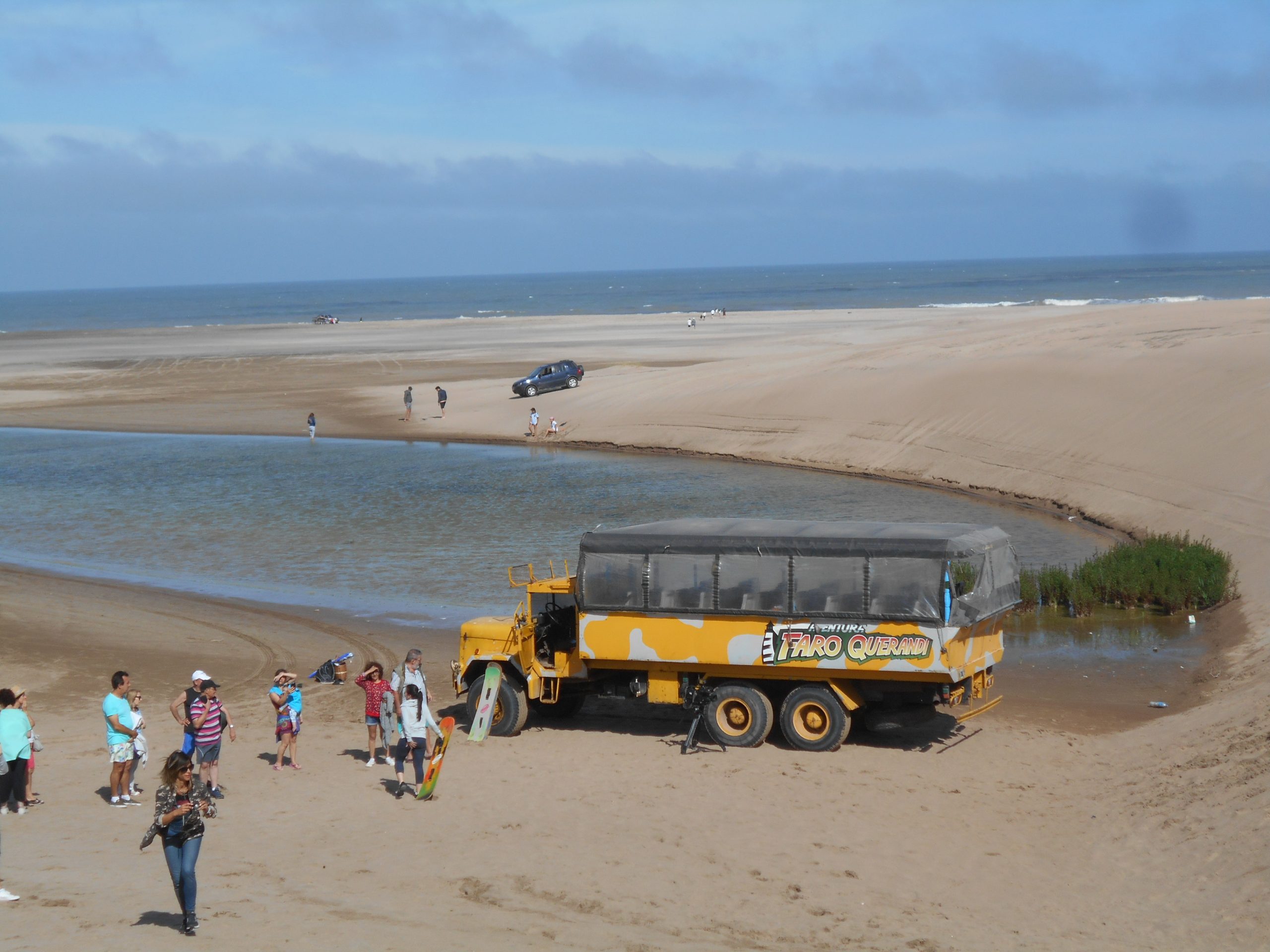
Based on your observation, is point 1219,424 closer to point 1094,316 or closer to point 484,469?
point 484,469

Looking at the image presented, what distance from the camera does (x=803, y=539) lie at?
15.3 metres

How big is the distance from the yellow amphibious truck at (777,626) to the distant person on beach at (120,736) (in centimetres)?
448

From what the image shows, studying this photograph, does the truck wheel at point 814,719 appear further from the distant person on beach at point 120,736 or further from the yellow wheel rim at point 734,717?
the distant person on beach at point 120,736

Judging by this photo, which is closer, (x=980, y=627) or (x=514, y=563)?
(x=980, y=627)

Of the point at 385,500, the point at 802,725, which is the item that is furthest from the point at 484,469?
the point at 802,725

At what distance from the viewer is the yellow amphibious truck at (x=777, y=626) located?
1490 cm

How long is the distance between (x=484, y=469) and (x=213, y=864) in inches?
1264

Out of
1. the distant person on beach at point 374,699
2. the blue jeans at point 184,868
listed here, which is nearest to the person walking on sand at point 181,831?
the blue jeans at point 184,868

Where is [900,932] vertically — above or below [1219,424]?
below

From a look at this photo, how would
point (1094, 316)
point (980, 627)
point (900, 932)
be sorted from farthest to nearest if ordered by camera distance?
point (1094, 316) → point (980, 627) → point (900, 932)

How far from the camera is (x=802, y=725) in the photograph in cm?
1559

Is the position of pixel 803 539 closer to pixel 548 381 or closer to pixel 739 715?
pixel 739 715

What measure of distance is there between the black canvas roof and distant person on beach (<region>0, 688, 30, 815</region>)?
6.42 meters

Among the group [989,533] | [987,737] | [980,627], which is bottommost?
[987,737]
